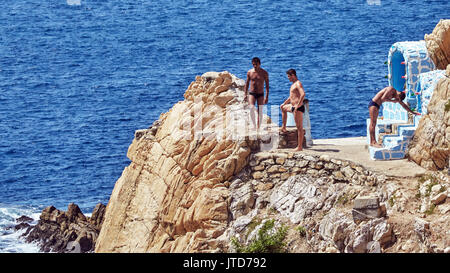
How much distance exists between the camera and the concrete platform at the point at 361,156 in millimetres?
29078

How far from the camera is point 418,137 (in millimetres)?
29891

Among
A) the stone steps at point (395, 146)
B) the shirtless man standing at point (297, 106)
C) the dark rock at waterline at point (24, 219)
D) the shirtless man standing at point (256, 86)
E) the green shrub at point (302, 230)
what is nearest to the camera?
the green shrub at point (302, 230)

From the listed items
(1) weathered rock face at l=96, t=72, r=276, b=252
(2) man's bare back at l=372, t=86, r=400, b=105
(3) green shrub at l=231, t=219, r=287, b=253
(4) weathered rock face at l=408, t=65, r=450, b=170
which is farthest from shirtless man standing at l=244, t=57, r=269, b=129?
(4) weathered rock face at l=408, t=65, r=450, b=170

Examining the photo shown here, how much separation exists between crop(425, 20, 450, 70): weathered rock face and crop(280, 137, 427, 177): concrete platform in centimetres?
347

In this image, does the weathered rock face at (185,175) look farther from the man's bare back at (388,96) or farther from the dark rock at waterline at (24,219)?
the dark rock at waterline at (24,219)

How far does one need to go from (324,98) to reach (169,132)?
1780 inches

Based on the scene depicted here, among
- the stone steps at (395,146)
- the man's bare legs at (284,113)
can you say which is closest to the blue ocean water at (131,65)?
the man's bare legs at (284,113)

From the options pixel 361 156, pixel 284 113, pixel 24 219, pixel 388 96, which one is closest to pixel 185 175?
pixel 284 113

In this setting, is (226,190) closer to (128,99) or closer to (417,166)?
(417,166)

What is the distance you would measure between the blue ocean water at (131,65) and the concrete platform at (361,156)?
21.7 meters

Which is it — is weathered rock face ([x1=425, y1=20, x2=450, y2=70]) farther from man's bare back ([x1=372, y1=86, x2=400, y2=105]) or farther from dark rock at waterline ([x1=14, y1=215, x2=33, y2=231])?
dark rock at waterline ([x1=14, y1=215, x2=33, y2=231])

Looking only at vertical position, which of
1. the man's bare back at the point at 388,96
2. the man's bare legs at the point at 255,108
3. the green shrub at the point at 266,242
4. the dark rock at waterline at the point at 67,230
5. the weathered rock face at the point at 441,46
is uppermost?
the weathered rock face at the point at 441,46

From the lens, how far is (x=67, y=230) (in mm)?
47656

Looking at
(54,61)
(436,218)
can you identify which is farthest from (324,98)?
(436,218)
